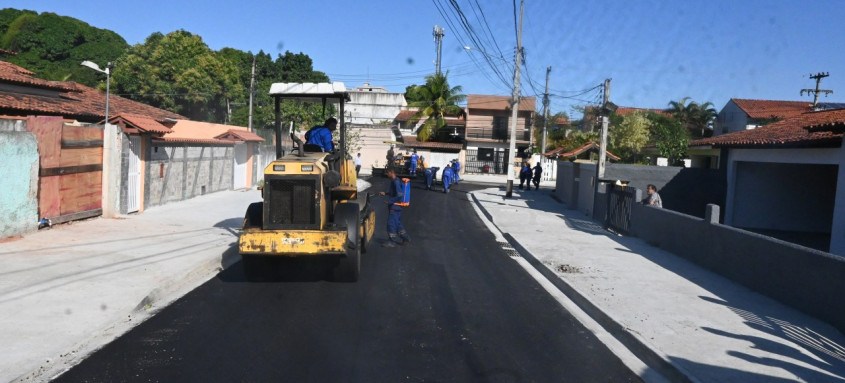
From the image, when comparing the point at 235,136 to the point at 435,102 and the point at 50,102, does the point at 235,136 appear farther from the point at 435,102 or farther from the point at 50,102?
the point at 435,102

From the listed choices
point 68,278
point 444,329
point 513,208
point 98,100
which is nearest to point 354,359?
point 444,329

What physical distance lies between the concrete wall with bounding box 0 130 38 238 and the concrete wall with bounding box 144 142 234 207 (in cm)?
481

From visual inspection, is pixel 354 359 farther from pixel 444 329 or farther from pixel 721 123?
pixel 721 123

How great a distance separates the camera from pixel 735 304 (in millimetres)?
9516

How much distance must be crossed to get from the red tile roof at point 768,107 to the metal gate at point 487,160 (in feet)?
59.1

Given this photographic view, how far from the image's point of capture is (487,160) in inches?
2203

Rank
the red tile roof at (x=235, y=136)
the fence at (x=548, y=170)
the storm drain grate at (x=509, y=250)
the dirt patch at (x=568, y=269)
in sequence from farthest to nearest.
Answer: the fence at (x=548, y=170)
the red tile roof at (x=235, y=136)
the storm drain grate at (x=509, y=250)
the dirt patch at (x=568, y=269)

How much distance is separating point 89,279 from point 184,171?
12046 millimetres

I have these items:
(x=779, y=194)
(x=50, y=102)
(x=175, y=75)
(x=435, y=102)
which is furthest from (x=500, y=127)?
(x=50, y=102)

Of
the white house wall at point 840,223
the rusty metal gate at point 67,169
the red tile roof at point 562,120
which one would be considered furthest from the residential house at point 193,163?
the red tile roof at point 562,120

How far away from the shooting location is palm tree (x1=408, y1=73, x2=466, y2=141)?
5416cm

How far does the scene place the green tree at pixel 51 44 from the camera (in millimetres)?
59781

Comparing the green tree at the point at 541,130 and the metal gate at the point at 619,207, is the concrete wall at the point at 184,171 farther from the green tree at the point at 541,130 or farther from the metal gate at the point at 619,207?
the green tree at the point at 541,130

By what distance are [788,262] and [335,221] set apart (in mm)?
6605
